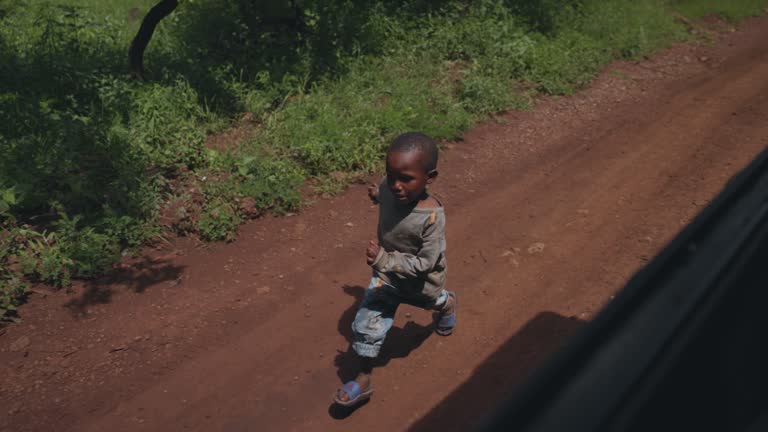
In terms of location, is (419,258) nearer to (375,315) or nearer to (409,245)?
(409,245)

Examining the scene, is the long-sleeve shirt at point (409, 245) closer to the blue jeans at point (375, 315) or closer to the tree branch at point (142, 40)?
the blue jeans at point (375, 315)

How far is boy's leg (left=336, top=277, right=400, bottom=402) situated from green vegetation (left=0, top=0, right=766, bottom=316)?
2.12 m

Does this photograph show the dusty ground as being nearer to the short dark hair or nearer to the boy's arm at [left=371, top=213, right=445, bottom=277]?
the boy's arm at [left=371, top=213, right=445, bottom=277]

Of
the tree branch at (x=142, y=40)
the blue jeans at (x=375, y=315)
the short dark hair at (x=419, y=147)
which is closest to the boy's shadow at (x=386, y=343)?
the blue jeans at (x=375, y=315)

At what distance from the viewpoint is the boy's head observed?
130 inches

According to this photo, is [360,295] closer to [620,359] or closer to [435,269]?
[435,269]

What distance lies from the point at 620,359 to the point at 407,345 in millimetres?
3369

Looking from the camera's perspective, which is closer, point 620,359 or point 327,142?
point 620,359

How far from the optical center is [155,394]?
387 cm

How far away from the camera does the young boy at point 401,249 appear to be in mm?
3334

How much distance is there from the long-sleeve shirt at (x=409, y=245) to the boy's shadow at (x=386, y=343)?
751 millimetres

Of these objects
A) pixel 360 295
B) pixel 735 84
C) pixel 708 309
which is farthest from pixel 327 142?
pixel 735 84

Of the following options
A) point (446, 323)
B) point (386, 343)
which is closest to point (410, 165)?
point (446, 323)

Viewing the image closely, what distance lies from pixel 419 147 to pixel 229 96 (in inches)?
167
